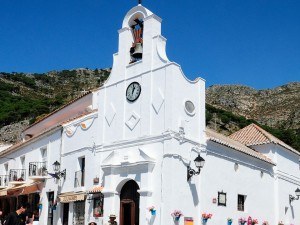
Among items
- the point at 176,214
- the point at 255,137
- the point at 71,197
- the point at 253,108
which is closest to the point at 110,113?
the point at 71,197

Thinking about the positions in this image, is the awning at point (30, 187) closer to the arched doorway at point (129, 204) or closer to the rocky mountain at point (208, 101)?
the arched doorway at point (129, 204)

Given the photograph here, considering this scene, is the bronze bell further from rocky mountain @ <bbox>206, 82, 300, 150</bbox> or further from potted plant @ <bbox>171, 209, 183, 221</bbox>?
rocky mountain @ <bbox>206, 82, 300, 150</bbox>

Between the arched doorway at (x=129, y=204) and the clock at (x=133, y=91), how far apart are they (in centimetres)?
367

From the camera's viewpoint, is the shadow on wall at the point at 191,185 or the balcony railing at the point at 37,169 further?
the balcony railing at the point at 37,169

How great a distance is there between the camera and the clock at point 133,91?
20453 mm

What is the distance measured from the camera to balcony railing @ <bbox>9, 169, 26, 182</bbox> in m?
28.5

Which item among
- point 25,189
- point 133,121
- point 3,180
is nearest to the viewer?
point 133,121

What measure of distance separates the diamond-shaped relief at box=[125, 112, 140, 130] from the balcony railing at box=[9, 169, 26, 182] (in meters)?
10.9

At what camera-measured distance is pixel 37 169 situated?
26.7 metres

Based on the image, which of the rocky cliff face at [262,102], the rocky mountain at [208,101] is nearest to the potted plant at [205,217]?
the rocky mountain at [208,101]

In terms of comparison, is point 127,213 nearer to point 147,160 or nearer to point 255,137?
point 147,160

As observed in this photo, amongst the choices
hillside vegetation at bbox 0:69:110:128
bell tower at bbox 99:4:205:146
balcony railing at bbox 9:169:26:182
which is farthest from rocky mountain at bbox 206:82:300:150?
bell tower at bbox 99:4:205:146

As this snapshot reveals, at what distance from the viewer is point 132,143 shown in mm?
19938

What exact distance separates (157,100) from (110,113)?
3029mm
